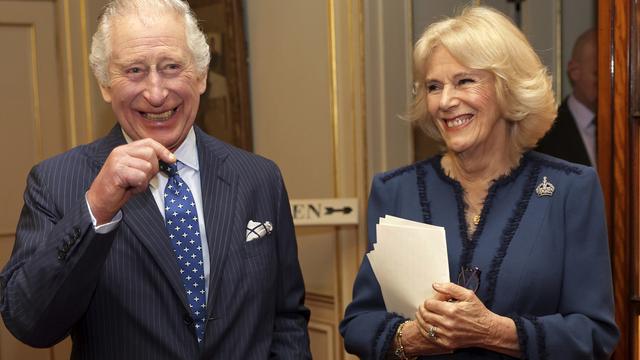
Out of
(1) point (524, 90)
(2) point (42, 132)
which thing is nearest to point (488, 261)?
(1) point (524, 90)

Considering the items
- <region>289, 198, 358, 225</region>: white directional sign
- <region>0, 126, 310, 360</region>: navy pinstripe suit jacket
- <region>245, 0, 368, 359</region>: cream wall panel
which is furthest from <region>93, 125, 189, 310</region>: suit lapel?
<region>245, 0, 368, 359</region>: cream wall panel

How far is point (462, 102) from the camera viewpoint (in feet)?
6.73

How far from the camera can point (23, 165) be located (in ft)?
13.9

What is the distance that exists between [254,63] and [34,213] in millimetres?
2579

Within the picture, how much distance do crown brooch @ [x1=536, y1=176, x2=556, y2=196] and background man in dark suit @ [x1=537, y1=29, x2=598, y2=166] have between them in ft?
6.72

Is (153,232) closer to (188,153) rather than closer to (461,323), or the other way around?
(188,153)

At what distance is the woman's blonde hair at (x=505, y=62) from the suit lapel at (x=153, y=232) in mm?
861

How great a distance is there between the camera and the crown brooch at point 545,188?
2.03 meters

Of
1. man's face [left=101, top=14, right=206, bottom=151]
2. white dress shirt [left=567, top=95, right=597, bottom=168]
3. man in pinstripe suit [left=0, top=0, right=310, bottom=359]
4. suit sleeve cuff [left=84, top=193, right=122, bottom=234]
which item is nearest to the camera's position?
suit sleeve cuff [left=84, top=193, right=122, bottom=234]

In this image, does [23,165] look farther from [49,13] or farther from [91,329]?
[91,329]

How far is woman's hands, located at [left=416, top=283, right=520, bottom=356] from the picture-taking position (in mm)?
1849

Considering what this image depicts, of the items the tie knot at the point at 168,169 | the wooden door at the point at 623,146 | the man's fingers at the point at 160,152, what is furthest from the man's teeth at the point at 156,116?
the wooden door at the point at 623,146

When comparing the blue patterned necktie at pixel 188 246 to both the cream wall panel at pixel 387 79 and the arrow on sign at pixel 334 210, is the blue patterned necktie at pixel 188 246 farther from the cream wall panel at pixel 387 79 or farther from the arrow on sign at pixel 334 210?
the cream wall panel at pixel 387 79

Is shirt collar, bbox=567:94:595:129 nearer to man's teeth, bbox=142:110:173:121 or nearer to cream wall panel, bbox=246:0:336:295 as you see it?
cream wall panel, bbox=246:0:336:295
